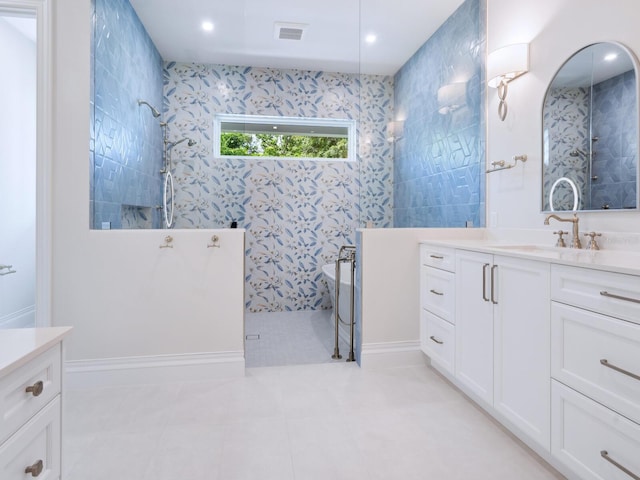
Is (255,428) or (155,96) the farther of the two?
(155,96)

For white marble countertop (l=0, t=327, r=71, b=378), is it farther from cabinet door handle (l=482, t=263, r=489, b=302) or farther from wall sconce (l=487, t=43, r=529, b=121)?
wall sconce (l=487, t=43, r=529, b=121)

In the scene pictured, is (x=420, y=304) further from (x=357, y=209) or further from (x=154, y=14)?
(x=154, y=14)

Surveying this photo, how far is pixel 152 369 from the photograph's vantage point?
2367 mm

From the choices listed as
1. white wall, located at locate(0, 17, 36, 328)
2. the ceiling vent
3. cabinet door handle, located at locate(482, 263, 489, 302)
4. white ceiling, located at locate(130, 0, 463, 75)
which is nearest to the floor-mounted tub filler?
cabinet door handle, located at locate(482, 263, 489, 302)

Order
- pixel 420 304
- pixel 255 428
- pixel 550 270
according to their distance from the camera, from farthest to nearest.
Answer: pixel 420 304 < pixel 255 428 < pixel 550 270

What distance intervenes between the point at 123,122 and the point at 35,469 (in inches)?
94.2

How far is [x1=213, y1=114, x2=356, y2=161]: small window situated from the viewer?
274cm

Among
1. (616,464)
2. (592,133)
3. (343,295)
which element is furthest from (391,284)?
(616,464)

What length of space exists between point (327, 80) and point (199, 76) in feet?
5.71

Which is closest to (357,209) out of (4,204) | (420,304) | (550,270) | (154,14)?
(420,304)

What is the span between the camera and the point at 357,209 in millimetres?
3049

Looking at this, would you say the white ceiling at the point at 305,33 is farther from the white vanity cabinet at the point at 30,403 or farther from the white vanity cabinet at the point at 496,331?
the white vanity cabinet at the point at 30,403

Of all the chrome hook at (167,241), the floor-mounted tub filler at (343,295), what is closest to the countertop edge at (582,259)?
the floor-mounted tub filler at (343,295)

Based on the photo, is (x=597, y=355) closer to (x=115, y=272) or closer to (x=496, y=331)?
(x=496, y=331)
